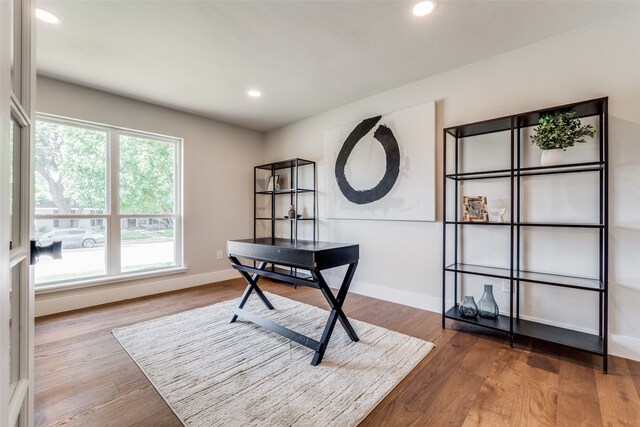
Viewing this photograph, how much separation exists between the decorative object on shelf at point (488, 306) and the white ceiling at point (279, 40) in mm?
2116

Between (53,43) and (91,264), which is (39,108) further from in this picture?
(91,264)

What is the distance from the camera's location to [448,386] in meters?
1.70

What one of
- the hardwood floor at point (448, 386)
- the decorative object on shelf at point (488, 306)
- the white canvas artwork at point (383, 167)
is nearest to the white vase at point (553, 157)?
the white canvas artwork at point (383, 167)

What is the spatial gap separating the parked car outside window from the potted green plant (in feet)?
14.7

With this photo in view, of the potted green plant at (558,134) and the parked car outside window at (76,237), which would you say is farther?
the parked car outside window at (76,237)

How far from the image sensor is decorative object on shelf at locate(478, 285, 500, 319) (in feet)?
7.93

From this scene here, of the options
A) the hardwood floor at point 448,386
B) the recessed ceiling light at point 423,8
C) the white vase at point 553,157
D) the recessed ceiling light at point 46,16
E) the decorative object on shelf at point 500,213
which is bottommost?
the hardwood floor at point 448,386

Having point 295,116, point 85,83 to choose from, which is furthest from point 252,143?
point 85,83

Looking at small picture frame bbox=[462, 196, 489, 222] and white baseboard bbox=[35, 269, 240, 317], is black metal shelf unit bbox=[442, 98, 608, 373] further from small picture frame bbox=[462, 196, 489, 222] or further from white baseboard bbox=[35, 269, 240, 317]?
white baseboard bbox=[35, 269, 240, 317]

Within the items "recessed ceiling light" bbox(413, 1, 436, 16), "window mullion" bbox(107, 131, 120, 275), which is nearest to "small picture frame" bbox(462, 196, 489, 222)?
"recessed ceiling light" bbox(413, 1, 436, 16)

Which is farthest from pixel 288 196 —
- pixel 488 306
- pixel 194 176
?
pixel 488 306

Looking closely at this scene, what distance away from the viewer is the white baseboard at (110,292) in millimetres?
2898

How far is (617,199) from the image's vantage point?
2027 mm

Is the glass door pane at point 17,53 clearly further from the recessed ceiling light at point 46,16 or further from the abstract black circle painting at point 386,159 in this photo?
the abstract black circle painting at point 386,159
